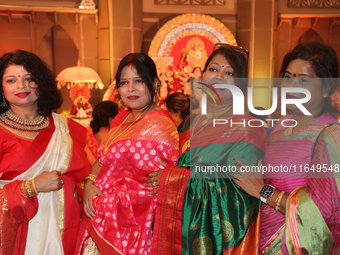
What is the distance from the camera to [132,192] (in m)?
1.45

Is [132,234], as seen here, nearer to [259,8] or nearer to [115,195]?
[115,195]

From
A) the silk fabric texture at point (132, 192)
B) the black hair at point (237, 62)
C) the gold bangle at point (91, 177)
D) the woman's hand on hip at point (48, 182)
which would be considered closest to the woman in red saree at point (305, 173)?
the black hair at point (237, 62)

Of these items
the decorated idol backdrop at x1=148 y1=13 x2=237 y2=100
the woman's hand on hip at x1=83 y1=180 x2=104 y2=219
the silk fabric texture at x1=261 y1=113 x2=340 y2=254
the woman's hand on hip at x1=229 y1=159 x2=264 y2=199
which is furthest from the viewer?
the decorated idol backdrop at x1=148 y1=13 x2=237 y2=100

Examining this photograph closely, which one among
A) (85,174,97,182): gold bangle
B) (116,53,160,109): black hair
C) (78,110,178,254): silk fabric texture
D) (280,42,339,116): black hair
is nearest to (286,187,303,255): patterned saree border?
(280,42,339,116): black hair

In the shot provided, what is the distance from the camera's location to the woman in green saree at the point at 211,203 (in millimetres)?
1394

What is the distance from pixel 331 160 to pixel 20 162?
1.35m

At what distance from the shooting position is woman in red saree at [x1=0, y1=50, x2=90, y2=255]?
1457mm

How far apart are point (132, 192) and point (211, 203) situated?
0.36 metres

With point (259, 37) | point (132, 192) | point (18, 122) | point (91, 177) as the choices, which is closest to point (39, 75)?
point (18, 122)

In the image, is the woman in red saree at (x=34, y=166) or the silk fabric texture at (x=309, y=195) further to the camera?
the woman in red saree at (x=34, y=166)

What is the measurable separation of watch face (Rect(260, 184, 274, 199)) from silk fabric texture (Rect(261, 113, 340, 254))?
0.21 feet

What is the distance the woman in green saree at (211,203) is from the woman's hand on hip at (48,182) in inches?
17.5

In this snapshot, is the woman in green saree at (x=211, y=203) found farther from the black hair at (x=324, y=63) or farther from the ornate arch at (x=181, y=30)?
the ornate arch at (x=181, y=30)

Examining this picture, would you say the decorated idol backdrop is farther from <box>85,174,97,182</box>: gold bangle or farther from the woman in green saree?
the woman in green saree
